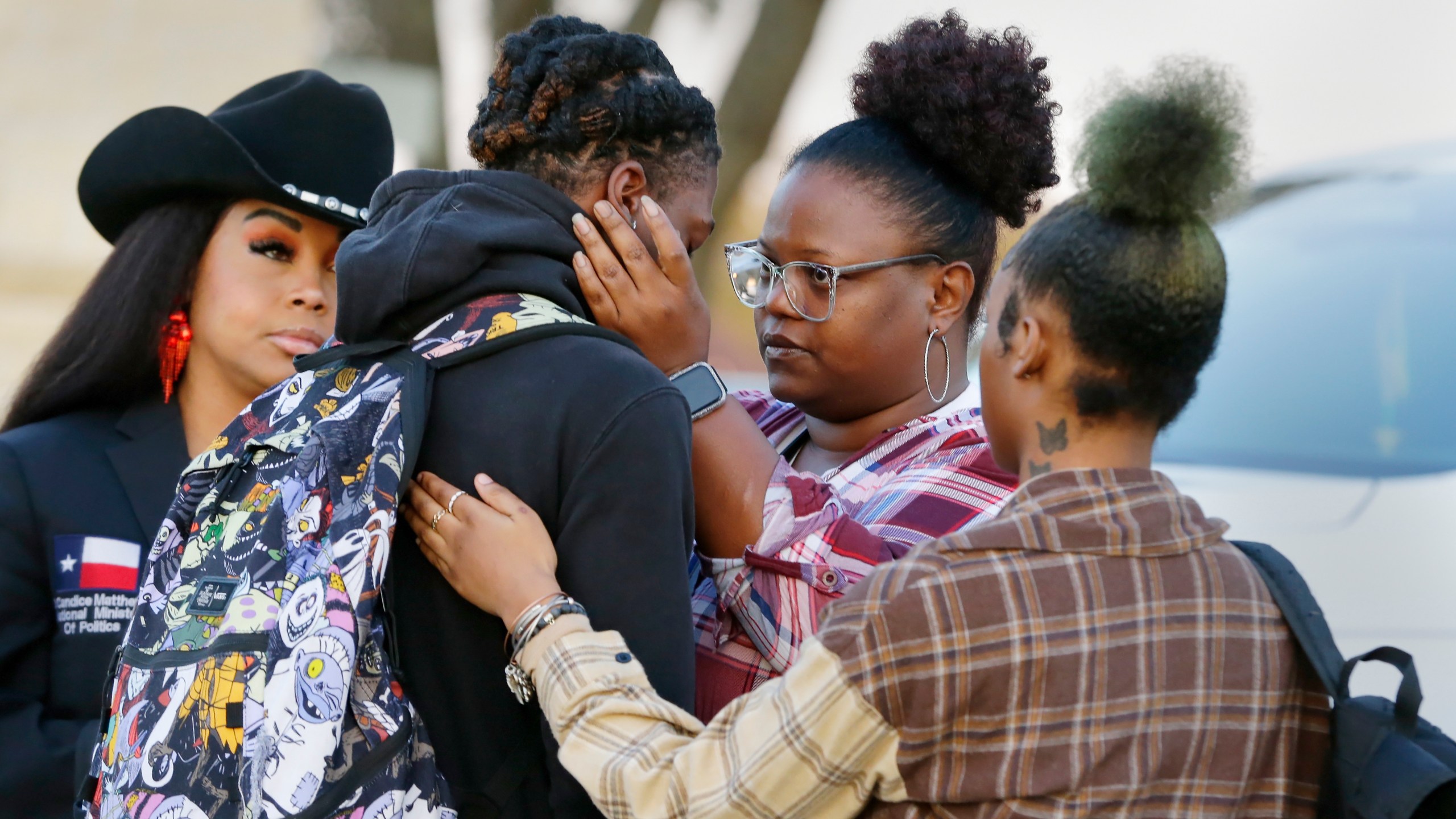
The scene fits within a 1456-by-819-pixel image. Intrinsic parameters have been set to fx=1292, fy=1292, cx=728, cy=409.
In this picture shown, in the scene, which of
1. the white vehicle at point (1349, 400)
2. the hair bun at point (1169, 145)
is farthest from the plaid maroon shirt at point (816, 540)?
the white vehicle at point (1349, 400)

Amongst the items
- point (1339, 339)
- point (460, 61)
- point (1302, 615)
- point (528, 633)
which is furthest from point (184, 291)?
point (460, 61)

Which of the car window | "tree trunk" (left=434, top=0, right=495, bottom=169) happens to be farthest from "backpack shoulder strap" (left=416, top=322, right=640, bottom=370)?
"tree trunk" (left=434, top=0, right=495, bottom=169)

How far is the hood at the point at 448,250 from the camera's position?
1590 mm

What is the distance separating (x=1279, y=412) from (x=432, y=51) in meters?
4.17

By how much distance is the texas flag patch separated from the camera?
2363 mm

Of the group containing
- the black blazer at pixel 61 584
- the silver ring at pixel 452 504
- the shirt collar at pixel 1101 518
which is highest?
the shirt collar at pixel 1101 518

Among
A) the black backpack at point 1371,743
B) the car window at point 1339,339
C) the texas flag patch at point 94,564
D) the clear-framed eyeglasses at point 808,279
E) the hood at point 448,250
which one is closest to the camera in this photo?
the black backpack at point 1371,743

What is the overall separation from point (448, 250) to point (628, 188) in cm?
31

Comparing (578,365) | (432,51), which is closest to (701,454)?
(578,365)

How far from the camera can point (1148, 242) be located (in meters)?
1.42

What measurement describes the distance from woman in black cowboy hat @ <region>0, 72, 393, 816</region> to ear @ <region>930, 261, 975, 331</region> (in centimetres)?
126

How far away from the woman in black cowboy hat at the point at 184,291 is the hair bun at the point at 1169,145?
173 cm

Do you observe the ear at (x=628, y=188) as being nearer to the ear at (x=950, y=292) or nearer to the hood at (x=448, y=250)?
the hood at (x=448, y=250)

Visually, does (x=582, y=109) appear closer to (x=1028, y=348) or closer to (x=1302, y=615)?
(x=1028, y=348)
